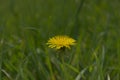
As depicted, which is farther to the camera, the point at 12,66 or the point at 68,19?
the point at 68,19

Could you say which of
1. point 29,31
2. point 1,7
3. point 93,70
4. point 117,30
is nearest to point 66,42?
point 93,70

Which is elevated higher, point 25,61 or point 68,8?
point 68,8

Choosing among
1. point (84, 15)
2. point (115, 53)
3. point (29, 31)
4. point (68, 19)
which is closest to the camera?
point (115, 53)

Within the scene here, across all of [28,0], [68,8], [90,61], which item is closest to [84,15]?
[68,8]

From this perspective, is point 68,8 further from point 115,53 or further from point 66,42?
point 66,42

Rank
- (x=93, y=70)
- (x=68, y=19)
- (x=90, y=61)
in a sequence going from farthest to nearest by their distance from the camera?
(x=68, y=19), (x=90, y=61), (x=93, y=70)

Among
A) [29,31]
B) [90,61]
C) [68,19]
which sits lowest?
[90,61]
